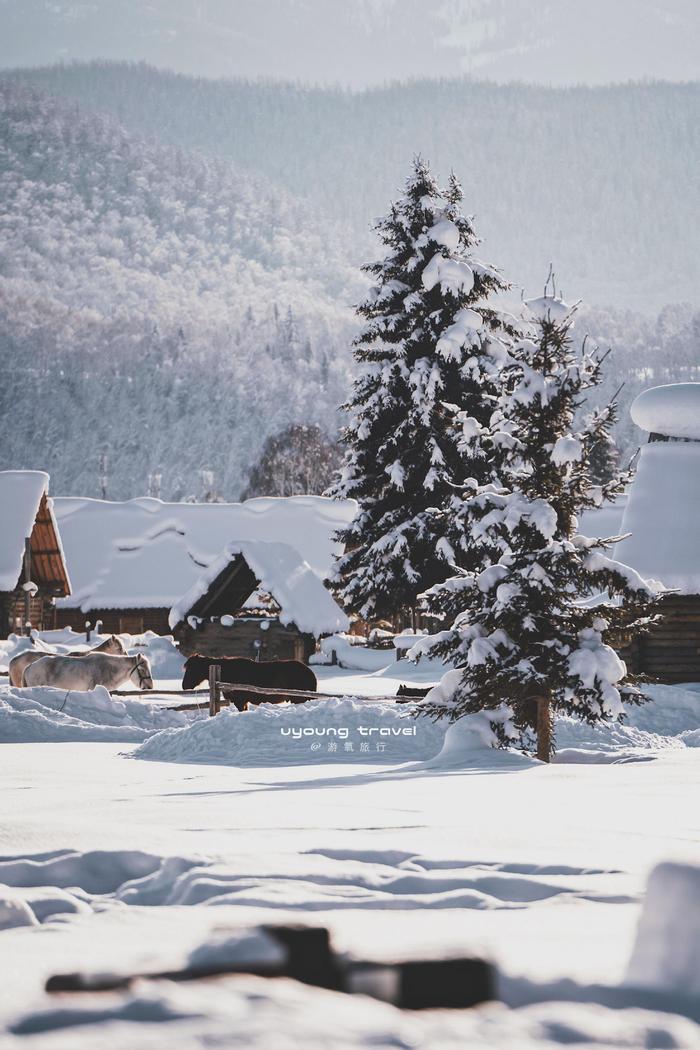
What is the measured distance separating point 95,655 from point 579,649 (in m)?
12.9

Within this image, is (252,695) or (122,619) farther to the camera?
(122,619)

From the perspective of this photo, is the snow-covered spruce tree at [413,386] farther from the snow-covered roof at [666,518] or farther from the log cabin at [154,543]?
the log cabin at [154,543]

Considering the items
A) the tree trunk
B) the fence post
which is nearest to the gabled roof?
the fence post

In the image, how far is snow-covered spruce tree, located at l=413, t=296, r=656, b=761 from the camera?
1373 centimetres

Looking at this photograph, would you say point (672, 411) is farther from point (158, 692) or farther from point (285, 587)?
point (158, 692)

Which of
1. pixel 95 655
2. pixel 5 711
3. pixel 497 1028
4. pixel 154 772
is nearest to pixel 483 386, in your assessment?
pixel 95 655

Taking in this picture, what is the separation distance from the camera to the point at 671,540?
1117 inches

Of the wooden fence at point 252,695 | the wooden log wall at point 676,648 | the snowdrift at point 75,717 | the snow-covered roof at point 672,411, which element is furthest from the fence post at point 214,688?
the snow-covered roof at point 672,411

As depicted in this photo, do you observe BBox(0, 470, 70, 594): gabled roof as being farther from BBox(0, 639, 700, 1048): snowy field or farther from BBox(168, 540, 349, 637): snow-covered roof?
BBox(0, 639, 700, 1048): snowy field

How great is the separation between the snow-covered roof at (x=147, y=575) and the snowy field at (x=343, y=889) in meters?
41.7

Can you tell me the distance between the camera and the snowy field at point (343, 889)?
9.53ft

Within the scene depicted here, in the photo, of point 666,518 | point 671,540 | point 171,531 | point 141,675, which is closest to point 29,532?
point 171,531

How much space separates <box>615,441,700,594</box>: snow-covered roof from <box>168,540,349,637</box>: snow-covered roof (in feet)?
29.0

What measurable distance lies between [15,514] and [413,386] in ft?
57.6
